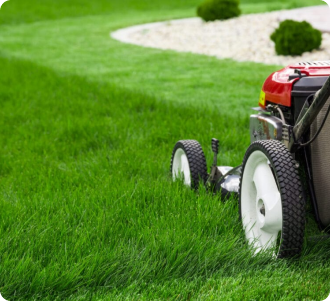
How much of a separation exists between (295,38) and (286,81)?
6789mm

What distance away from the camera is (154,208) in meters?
2.64

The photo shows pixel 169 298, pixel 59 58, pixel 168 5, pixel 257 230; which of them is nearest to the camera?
pixel 169 298

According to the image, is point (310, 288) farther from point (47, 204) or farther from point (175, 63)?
point (175, 63)

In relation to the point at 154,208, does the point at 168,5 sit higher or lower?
higher

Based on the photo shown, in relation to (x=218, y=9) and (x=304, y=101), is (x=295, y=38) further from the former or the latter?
(x=304, y=101)

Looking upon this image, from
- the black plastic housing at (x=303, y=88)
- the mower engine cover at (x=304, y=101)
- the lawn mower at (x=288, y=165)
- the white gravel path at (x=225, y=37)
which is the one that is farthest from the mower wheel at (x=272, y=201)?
the white gravel path at (x=225, y=37)

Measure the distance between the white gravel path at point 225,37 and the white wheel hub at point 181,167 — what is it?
584 cm

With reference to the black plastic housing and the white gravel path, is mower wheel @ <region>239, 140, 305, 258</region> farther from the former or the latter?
the white gravel path

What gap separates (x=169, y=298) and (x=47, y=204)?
98cm

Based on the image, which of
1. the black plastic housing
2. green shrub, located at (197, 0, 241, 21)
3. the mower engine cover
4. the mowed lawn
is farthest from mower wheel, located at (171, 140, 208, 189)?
green shrub, located at (197, 0, 241, 21)

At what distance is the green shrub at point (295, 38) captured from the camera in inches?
350

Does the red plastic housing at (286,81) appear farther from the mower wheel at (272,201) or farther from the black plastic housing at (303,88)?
the mower wheel at (272,201)

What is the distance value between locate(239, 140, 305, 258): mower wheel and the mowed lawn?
0.08 m

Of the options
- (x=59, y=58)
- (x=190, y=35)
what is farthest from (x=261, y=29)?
(x=59, y=58)
